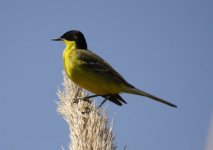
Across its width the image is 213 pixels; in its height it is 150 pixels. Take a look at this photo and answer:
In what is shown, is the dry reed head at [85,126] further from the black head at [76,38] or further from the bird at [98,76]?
the black head at [76,38]

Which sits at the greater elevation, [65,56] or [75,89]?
[65,56]

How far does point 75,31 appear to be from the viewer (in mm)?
7699

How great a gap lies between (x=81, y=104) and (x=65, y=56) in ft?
8.44

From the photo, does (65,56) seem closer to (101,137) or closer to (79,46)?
(79,46)

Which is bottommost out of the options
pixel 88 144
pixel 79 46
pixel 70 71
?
pixel 88 144

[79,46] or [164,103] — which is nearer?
[164,103]

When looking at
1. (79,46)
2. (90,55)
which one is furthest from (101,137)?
(79,46)

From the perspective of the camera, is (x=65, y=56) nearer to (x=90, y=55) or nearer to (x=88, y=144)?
(x=90, y=55)

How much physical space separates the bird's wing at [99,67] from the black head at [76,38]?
619 millimetres

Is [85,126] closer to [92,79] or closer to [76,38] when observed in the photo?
[92,79]

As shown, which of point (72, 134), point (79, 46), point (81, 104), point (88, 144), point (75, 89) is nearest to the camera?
point (88, 144)

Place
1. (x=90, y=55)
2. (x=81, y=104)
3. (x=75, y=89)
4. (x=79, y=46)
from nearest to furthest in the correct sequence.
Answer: (x=81, y=104) < (x=75, y=89) < (x=90, y=55) < (x=79, y=46)

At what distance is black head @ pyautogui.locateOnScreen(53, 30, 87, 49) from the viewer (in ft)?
24.9

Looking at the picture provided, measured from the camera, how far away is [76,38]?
299 inches
